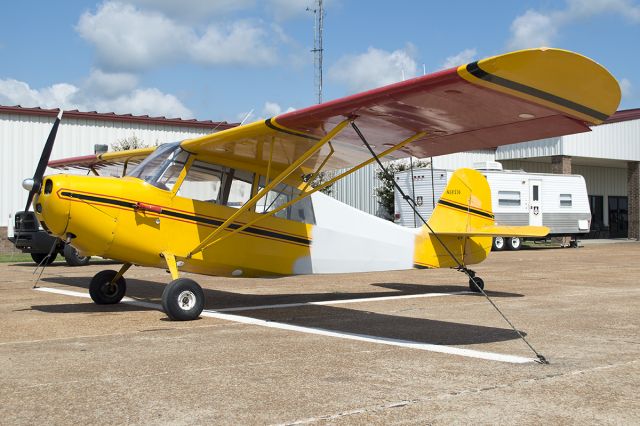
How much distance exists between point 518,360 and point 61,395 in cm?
384

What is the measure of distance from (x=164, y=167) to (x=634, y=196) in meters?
Answer: 37.2

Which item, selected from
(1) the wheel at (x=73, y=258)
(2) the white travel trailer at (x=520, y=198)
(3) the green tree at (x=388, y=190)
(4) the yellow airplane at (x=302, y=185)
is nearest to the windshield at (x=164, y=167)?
(4) the yellow airplane at (x=302, y=185)

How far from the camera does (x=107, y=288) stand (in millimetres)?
10344

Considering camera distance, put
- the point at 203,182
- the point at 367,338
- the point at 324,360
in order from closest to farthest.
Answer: the point at 324,360 < the point at 367,338 < the point at 203,182

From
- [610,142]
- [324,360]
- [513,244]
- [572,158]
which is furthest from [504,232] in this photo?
[610,142]

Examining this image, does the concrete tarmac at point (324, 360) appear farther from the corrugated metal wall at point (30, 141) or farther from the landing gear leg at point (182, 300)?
the corrugated metal wall at point (30, 141)

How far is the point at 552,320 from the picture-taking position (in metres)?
8.59

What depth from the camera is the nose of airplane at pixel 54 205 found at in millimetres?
8305

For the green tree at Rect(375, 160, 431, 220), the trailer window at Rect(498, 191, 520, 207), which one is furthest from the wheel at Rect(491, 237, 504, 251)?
the green tree at Rect(375, 160, 431, 220)

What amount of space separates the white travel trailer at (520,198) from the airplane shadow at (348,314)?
14.3 meters

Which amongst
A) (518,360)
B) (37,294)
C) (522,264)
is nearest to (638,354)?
(518,360)

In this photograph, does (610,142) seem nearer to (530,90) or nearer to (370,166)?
(370,166)

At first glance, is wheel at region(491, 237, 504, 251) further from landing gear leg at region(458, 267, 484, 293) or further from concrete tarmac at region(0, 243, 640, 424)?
landing gear leg at region(458, 267, 484, 293)

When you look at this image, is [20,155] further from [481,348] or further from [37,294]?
[481,348]
